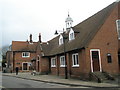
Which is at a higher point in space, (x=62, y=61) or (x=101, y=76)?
(x=62, y=61)

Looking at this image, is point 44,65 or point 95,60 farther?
point 44,65

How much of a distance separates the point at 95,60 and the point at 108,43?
2.78m

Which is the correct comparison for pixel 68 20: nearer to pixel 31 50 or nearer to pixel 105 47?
pixel 105 47

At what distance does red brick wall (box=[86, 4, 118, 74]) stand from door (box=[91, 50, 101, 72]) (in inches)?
19.0

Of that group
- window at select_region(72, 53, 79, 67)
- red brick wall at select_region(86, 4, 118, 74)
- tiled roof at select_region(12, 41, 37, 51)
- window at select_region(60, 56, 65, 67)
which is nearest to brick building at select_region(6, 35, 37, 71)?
tiled roof at select_region(12, 41, 37, 51)

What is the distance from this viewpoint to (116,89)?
14.6 meters

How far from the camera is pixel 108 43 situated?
74.0 feet

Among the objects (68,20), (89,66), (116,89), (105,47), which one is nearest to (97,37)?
(105,47)

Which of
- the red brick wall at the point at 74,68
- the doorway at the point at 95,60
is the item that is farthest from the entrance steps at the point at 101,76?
the red brick wall at the point at 74,68

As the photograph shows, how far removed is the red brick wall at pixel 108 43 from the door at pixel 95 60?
0.48 meters

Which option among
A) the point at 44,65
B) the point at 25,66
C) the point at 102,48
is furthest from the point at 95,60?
the point at 25,66

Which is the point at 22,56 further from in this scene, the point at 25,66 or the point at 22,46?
the point at 22,46

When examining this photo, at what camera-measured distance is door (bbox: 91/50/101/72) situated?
21.7m

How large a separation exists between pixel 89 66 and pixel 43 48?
1785 cm
